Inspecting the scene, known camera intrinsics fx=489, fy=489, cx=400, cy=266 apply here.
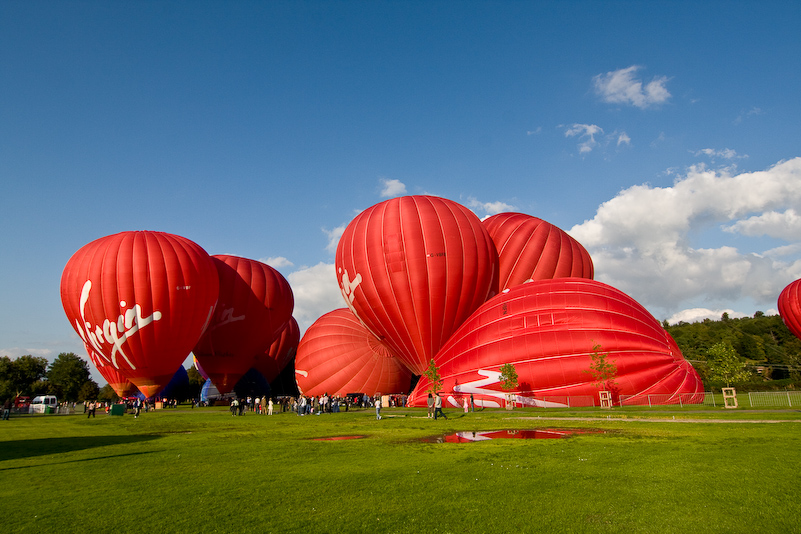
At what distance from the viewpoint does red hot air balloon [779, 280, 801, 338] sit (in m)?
60.3

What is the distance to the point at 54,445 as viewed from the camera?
17453 mm

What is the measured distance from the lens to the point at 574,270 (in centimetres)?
4372

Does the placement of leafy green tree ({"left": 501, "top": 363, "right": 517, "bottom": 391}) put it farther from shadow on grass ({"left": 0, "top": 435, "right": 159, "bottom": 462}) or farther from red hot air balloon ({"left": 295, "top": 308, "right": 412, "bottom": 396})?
shadow on grass ({"left": 0, "top": 435, "right": 159, "bottom": 462})

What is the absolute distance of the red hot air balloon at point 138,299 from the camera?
4322 centimetres

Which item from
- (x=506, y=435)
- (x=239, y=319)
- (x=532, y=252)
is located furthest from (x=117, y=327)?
(x=506, y=435)

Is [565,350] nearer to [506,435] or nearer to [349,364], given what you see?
[506,435]

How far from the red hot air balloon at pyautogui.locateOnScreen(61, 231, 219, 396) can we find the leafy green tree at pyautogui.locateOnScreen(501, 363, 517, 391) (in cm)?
2947

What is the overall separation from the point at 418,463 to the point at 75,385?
115521mm

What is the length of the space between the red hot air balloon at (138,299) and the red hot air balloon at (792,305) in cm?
6838

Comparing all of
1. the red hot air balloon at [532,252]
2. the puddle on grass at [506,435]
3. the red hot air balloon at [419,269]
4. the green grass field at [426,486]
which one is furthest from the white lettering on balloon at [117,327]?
the puddle on grass at [506,435]

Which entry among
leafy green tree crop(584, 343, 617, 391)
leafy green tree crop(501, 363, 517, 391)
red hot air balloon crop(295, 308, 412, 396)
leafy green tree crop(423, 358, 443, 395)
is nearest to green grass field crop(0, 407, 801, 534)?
leafy green tree crop(584, 343, 617, 391)

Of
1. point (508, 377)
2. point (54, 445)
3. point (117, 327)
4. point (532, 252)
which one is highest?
point (532, 252)

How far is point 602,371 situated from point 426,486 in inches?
947

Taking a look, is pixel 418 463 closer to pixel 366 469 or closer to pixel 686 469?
pixel 366 469
